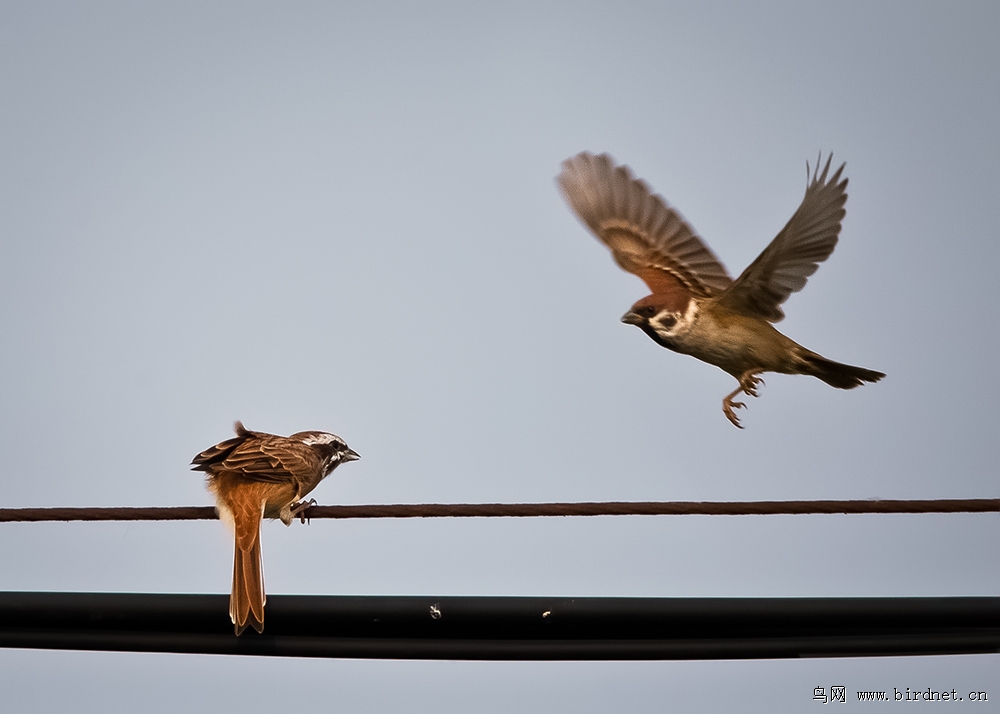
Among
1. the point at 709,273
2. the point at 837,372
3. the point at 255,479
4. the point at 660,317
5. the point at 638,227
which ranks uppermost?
the point at 638,227

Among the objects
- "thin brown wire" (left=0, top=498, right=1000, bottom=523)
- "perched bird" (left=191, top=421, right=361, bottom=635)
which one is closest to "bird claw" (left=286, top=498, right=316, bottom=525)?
"perched bird" (left=191, top=421, right=361, bottom=635)

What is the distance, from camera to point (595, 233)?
7.50 meters

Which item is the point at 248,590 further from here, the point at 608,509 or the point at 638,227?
the point at 638,227

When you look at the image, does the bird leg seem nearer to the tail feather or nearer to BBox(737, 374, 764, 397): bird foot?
BBox(737, 374, 764, 397): bird foot

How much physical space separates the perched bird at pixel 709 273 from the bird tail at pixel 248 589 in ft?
9.27

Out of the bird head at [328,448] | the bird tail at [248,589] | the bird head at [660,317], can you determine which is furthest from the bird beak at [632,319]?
the bird tail at [248,589]

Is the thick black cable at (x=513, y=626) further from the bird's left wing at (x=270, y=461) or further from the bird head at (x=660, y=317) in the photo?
the bird head at (x=660, y=317)

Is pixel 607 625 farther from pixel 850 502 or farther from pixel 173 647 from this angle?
pixel 173 647

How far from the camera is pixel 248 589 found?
4.11m

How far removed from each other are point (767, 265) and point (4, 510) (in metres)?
4.00

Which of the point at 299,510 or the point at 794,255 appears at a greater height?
the point at 794,255

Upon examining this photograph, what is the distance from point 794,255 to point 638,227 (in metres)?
1.69

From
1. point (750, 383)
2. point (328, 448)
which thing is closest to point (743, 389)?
point (750, 383)

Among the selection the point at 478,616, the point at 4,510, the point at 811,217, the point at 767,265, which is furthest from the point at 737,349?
the point at 4,510
